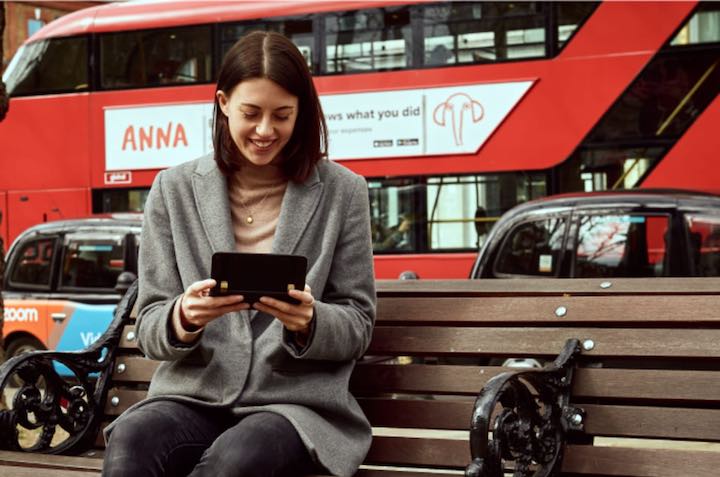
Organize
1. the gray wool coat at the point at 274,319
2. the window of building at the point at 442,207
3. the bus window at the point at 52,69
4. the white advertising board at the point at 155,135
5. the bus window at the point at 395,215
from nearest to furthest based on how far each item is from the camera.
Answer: the gray wool coat at the point at 274,319, the window of building at the point at 442,207, the bus window at the point at 395,215, the white advertising board at the point at 155,135, the bus window at the point at 52,69

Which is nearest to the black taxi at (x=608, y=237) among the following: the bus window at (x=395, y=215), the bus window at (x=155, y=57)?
the bus window at (x=395, y=215)

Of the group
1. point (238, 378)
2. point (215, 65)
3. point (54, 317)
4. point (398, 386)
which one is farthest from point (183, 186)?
point (215, 65)

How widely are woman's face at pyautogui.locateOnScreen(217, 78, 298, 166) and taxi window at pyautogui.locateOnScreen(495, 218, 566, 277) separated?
541cm

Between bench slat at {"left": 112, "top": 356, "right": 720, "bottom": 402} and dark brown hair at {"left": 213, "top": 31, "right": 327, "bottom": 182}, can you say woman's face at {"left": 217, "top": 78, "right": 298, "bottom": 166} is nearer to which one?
dark brown hair at {"left": 213, "top": 31, "right": 327, "bottom": 182}

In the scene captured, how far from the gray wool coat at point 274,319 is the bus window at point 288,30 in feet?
33.1

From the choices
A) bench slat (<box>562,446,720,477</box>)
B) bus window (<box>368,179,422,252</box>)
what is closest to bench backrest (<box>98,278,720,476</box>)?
bench slat (<box>562,446,720,477</box>)

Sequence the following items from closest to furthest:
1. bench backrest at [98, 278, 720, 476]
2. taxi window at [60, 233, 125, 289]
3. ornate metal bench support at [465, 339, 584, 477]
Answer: ornate metal bench support at [465, 339, 584, 477]
bench backrest at [98, 278, 720, 476]
taxi window at [60, 233, 125, 289]

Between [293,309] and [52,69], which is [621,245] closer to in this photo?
[293,309]

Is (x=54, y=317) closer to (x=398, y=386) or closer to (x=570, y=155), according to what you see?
(x=570, y=155)

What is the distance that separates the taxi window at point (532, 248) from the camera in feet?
27.6

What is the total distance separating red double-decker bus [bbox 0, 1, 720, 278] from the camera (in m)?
11.9

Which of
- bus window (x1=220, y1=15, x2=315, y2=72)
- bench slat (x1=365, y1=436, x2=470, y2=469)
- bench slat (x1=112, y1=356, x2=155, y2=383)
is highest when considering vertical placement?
bus window (x1=220, y1=15, x2=315, y2=72)

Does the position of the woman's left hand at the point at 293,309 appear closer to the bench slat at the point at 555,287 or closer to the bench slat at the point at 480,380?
the bench slat at the point at 480,380

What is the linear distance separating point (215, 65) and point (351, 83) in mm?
1645
